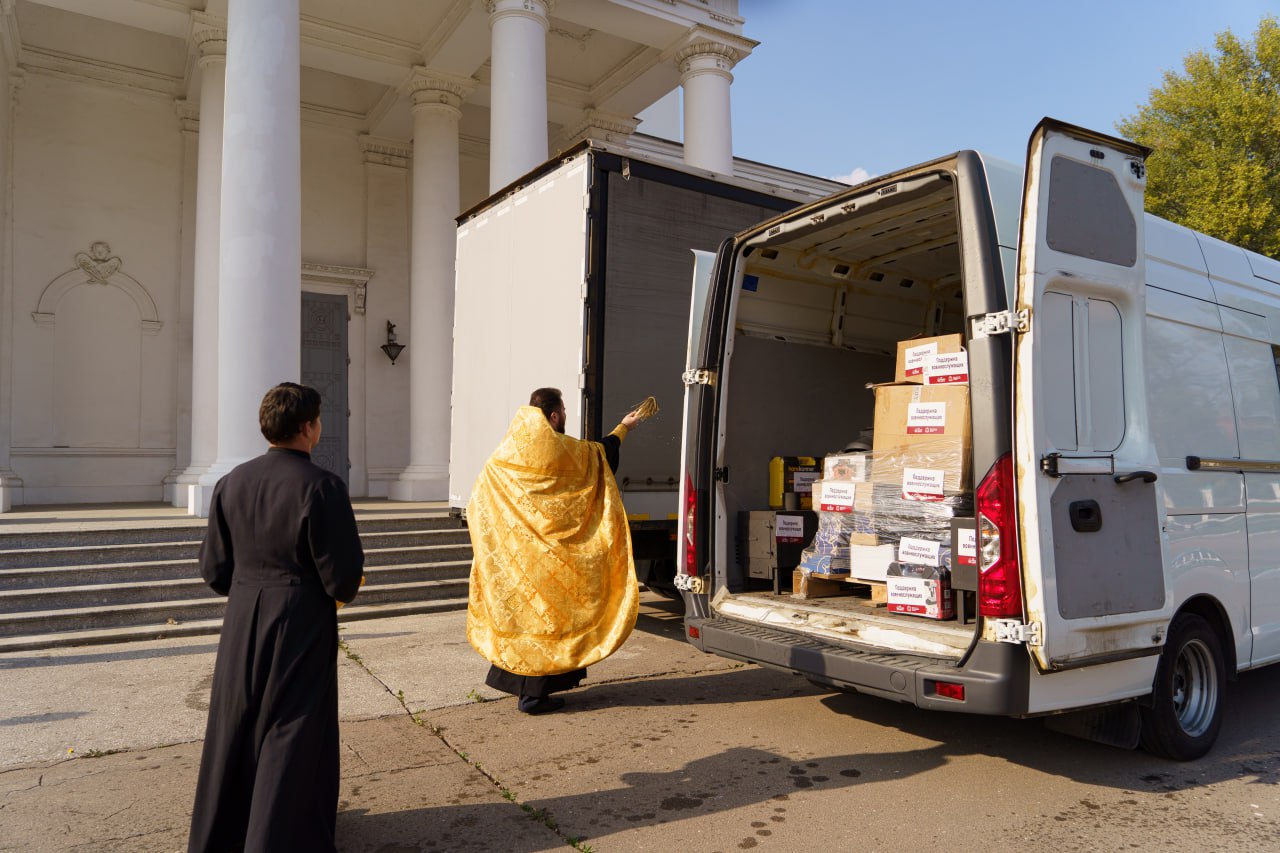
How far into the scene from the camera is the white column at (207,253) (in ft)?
39.2

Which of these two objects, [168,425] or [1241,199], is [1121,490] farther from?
[1241,199]

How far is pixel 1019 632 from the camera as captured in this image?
330 centimetres

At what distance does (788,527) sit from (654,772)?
1.64m

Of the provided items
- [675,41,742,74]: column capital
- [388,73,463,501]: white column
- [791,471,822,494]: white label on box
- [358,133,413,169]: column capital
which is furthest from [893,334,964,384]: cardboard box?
[358,133,413,169]: column capital

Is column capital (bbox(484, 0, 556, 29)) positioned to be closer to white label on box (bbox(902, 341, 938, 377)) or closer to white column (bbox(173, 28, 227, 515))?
white column (bbox(173, 28, 227, 515))

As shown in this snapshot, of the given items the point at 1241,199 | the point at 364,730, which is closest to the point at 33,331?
the point at 364,730

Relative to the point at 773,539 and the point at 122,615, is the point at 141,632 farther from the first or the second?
the point at 773,539

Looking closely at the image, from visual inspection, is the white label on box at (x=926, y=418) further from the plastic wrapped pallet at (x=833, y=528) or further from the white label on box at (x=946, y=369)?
the plastic wrapped pallet at (x=833, y=528)

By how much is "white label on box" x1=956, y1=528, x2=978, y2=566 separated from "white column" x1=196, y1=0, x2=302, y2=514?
7671 millimetres

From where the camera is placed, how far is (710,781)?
3916 mm

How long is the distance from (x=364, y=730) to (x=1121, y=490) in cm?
379

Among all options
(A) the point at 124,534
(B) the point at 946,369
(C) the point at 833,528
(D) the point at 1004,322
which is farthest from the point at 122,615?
(D) the point at 1004,322

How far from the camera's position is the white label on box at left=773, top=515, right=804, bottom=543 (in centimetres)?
508

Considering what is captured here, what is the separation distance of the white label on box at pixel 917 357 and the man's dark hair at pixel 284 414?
290 cm
